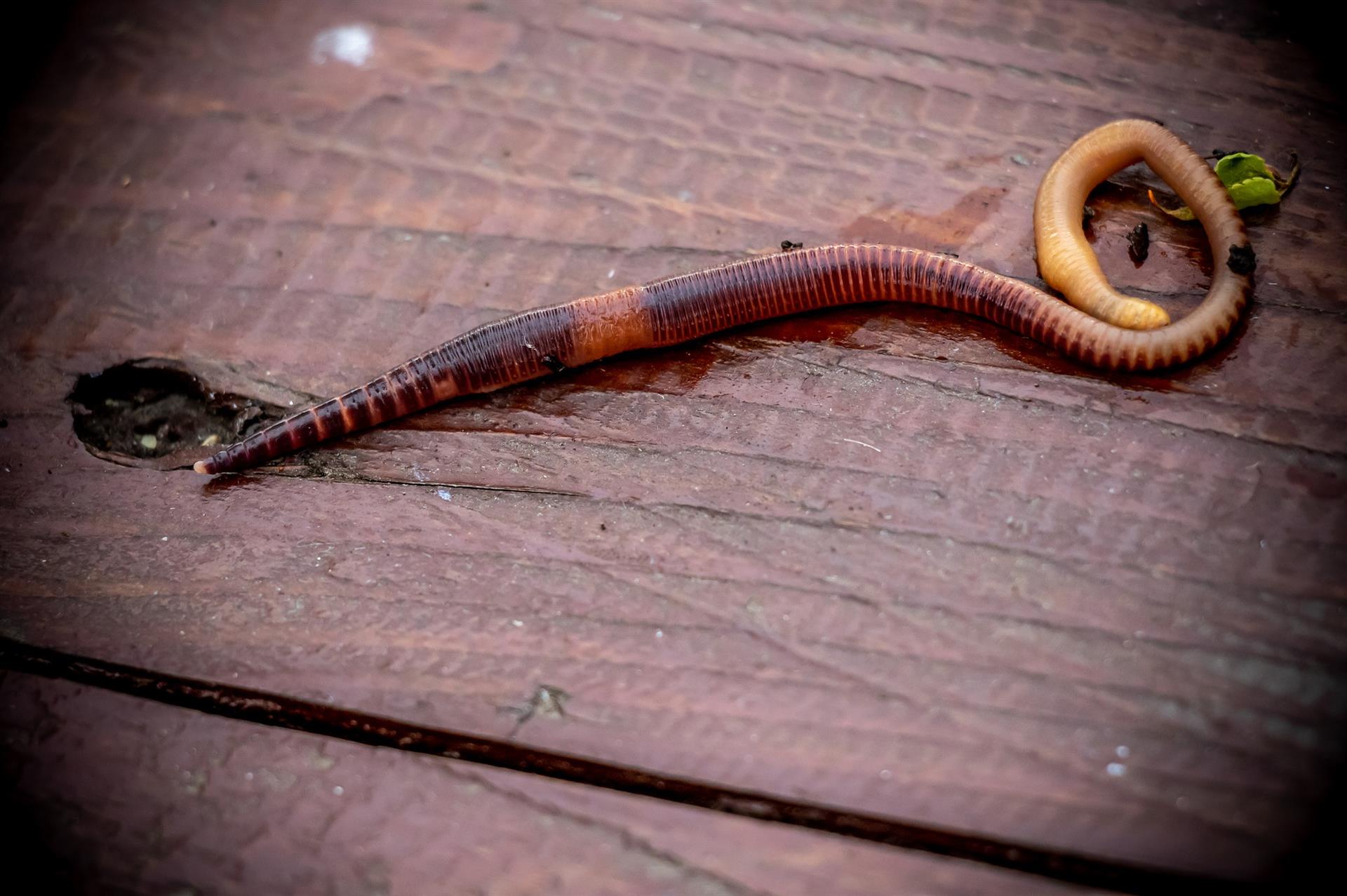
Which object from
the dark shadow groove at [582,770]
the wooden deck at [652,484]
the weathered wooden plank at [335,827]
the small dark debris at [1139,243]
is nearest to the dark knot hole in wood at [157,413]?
the wooden deck at [652,484]

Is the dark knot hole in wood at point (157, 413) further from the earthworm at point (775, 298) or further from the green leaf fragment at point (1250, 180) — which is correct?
the green leaf fragment at point (1250, 180)

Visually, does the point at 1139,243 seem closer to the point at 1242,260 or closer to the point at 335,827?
the point at 1242,260

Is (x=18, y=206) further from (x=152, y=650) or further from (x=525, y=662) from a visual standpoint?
(x=525, y=662)

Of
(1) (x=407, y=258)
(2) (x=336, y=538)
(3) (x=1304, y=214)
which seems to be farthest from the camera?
(1) (x=407, y=258)

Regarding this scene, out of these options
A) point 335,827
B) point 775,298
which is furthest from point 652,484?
point 335,827

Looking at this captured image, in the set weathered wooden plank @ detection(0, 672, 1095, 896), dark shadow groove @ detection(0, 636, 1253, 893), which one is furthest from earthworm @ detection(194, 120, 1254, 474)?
weathered wooden plank @ detection(0, 672, 1095, 896)

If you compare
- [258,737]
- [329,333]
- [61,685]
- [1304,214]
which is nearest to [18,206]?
[329,333]

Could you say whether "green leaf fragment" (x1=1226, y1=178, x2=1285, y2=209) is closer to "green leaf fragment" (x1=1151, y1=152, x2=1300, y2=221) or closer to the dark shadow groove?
"green leaf fragment" (x1=1151, y1=152, x2=1300, y2=221)
